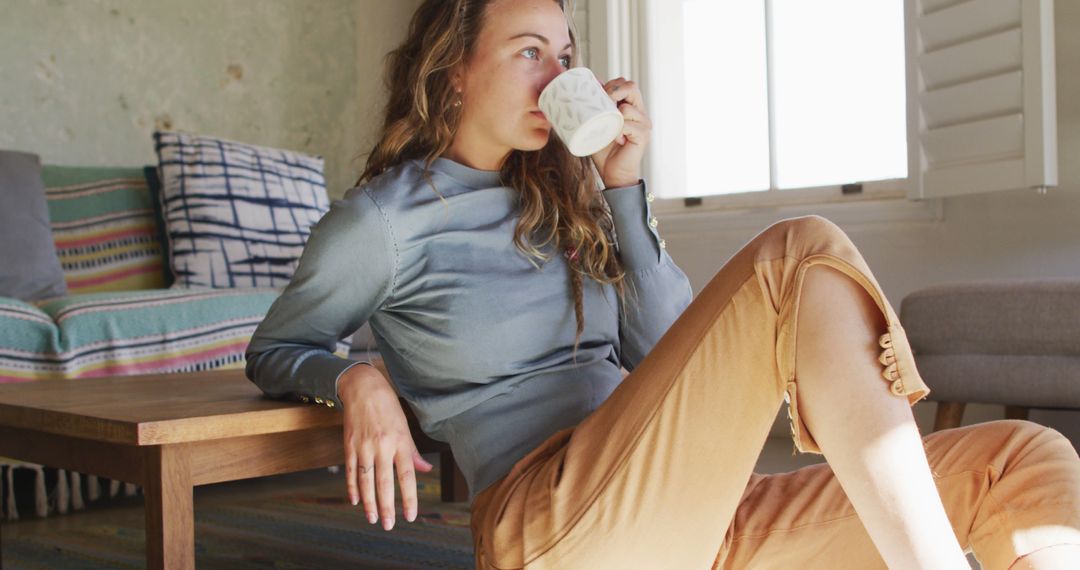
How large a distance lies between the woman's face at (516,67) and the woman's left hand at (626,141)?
0.07m

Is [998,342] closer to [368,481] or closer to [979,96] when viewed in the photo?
[979,96]

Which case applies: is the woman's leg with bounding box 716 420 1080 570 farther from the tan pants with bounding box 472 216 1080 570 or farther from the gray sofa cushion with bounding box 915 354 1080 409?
the gray sofa cushion with bounding box 915 354 1080 409

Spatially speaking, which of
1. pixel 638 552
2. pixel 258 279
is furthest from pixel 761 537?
pixel 258 279

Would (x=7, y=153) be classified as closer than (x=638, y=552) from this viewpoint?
No

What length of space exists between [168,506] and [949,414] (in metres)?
1.78

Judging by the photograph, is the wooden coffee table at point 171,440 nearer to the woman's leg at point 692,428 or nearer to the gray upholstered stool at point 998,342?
the woman's leg at point 692,428

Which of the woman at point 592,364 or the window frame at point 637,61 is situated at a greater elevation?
the window frame at point 637,61

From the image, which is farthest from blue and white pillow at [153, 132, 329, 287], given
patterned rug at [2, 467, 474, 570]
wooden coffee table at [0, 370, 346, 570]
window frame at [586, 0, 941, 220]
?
wooden coffee table at [0, 370, 346, 570]

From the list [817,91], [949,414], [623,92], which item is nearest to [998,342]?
[949,414]

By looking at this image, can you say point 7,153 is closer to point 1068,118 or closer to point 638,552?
point 638,552

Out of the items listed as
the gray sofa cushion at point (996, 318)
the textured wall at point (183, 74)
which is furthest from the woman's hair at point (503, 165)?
the textured wall at point (183, 74)

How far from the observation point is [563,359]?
3.90 ft

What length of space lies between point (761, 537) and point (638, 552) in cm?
18

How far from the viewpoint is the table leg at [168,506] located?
43.8 inches
